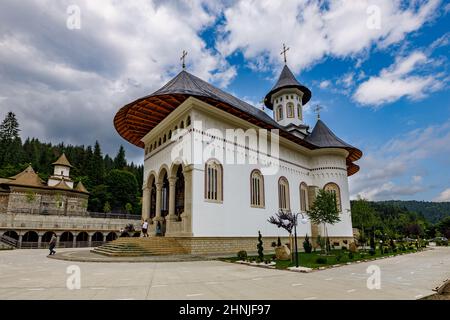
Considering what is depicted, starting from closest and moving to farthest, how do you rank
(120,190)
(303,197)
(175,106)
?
(175,106)
(303,197)
(120,190)

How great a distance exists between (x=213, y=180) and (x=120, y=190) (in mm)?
51262

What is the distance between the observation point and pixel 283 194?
21.6 metres

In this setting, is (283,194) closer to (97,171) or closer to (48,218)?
(48,218)

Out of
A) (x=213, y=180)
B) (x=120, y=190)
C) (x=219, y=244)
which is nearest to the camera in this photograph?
(x=219, y=244)

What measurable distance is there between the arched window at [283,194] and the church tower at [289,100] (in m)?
9.01

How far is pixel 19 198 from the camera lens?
Result: 125 feet

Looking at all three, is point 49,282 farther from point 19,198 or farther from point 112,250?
point 19,198

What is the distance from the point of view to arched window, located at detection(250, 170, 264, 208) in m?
18.4

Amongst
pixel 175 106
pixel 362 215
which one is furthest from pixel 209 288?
pixel 362 215

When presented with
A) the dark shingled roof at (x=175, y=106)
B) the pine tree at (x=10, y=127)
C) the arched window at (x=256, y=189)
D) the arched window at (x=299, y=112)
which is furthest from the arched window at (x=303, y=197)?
the pine tree at (x=10, y=127)

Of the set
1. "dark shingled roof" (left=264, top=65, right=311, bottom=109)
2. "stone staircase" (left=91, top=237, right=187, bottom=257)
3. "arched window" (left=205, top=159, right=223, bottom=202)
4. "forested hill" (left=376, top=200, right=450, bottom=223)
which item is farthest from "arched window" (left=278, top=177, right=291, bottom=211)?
"forested hill" (left=376, top=200, right=450, bottom=223)

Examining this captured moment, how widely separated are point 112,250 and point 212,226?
17.2 ft
